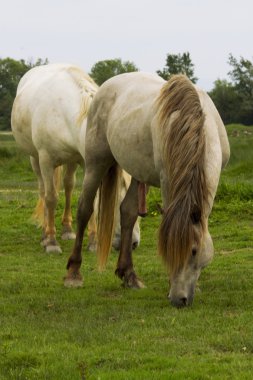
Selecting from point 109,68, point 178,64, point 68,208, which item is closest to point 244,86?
point 178,64

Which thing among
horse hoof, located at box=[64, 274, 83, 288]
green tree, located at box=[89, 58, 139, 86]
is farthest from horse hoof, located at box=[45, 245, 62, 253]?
green tree, located at box=[89, 58, 139, 86]

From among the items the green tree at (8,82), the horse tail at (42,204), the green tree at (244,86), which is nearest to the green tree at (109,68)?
the green tree at (8,82)

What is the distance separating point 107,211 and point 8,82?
67.8m

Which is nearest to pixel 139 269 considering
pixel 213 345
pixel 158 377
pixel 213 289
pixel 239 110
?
pixel 213 289

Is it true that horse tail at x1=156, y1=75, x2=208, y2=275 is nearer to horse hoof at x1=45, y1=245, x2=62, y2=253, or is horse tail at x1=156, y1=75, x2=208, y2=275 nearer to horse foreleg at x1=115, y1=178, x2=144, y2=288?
horse foreleg at x1=115, y1=178, x2=144, y2=288

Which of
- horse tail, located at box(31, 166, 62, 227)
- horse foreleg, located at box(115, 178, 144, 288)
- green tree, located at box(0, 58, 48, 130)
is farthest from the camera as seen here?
green tree, located at box(0, 58, 48, 130)

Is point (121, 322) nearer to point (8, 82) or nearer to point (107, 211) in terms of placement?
point (107, 211)

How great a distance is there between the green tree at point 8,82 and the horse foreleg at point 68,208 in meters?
51.1

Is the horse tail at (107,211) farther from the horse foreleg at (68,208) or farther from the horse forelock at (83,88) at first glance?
the horse foreleg at (68,208)

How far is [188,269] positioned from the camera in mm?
6031

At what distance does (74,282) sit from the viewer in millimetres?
7676

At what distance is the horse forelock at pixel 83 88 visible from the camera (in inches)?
377

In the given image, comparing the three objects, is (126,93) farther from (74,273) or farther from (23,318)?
(23,318)

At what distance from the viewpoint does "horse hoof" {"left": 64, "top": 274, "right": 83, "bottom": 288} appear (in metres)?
7.65
